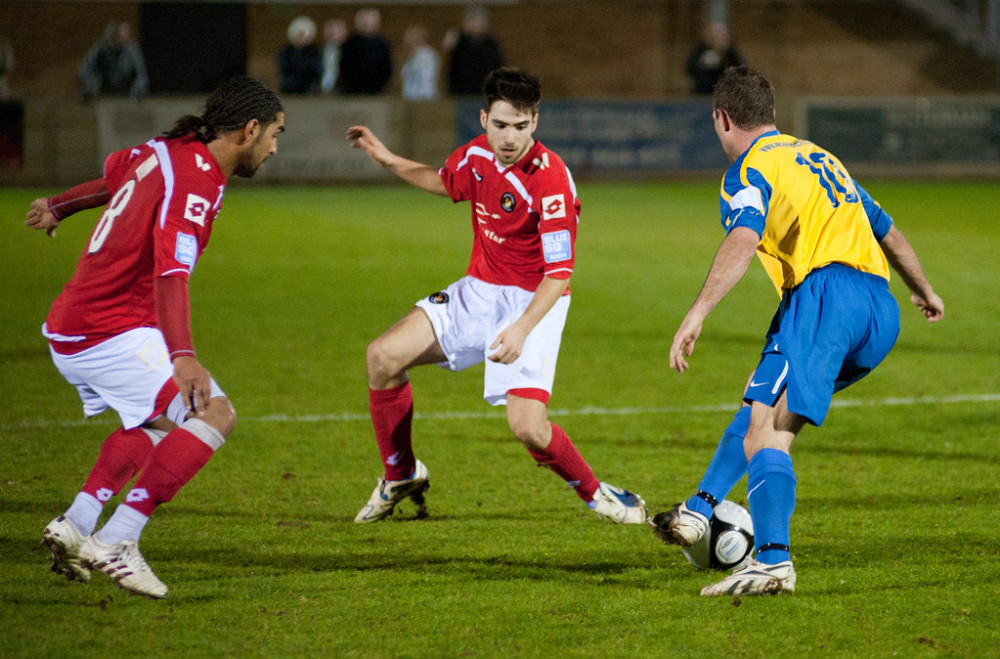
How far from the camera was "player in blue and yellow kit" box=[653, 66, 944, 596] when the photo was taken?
13.3ft

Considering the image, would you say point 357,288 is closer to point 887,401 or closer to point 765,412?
point 887,401

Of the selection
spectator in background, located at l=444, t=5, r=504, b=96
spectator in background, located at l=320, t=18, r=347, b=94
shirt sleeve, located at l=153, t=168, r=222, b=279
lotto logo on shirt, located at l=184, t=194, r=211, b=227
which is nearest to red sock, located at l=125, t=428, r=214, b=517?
shirt sleeve, located at l=153, t=168, r=222, b=279

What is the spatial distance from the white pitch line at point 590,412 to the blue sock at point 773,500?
299 centimetres

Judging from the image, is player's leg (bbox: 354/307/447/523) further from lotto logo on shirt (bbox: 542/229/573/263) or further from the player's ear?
the player's ear

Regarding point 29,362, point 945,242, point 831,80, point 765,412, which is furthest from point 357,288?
point 831,80

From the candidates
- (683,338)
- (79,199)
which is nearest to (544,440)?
(683,338)

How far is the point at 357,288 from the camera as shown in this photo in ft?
37.8

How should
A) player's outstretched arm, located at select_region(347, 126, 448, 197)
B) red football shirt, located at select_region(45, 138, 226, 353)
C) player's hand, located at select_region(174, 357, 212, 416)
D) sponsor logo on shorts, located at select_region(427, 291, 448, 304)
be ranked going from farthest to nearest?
player's outstretched arm, located at select_region(347, 126, 448, 197) < sponsor logo on shorts, located at select_region(427, 291, 448, 304) < red football shirt, located at select_region(45, 138, 226, 353) < player's hand, located at select_region(174, 357, 212, 416)

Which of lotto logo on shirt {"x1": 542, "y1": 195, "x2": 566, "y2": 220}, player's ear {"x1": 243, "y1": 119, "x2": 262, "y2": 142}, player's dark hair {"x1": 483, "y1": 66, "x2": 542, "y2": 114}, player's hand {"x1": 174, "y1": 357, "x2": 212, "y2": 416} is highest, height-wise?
player's dark hair {"x1": 483, "y1": 66, "x2": 542, "y2": 114}

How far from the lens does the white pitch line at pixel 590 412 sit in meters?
6.77

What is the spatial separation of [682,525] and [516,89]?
1770 mm

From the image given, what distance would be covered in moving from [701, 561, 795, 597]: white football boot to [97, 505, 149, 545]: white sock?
192 cm

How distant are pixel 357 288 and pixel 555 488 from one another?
616cm

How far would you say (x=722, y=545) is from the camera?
4488 millimetres
